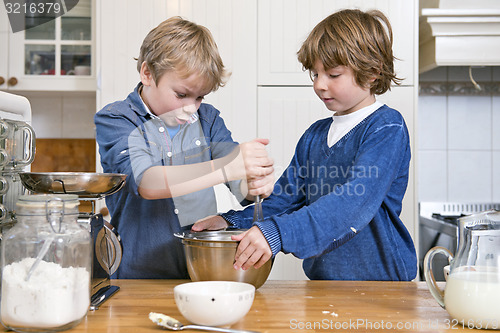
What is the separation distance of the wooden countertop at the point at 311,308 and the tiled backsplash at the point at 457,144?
1.62 meters

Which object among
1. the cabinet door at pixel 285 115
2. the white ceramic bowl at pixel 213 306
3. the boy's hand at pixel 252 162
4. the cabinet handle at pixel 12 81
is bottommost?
the white ceramic bowl at pixel 213 306

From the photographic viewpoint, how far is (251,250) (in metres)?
0.87

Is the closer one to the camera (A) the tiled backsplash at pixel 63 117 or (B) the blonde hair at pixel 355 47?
(B) the blonde hair at pixel 355 47

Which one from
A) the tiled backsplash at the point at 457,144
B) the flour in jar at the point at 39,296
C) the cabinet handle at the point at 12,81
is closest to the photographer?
the flour in jar at the point at 39,296

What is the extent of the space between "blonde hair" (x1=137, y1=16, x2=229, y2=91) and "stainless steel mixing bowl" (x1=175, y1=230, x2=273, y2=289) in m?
0.44

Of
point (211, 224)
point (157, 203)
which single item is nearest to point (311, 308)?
point (211, 224)

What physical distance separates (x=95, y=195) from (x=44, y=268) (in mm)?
191

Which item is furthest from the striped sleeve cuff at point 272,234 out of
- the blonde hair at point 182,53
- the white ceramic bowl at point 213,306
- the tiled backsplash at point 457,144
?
the tiled backsplash at point 457,144

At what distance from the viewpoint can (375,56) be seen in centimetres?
120

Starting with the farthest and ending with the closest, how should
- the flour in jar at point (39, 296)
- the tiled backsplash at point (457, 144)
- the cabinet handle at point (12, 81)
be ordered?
the tiled backsplash at point (457, 144) < the cabinet handle at point (12, 81) < the flour in jar at point (39, 296)

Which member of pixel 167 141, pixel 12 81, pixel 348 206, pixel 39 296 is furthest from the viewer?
pixel 12 81

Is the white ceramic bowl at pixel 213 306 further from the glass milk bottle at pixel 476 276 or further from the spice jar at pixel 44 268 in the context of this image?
the glass milk bottle at pixel 476 276

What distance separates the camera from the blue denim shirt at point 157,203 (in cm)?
120

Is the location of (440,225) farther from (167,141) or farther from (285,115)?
(167,141)
